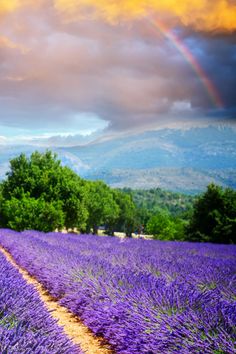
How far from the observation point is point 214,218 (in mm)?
31812

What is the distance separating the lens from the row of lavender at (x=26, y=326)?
1.89m

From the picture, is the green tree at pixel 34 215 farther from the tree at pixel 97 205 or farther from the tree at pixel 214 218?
the tree at pixel 97 205

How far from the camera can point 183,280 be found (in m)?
5.45

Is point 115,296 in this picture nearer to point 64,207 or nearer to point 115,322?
point 115,322

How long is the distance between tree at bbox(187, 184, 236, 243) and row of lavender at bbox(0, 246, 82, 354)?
2889 centimetres

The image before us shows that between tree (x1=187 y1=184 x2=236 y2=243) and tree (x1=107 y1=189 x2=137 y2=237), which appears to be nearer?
tree (x1=187 y1=184 x2=236 y2=243)

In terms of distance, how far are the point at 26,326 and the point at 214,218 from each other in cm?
3079

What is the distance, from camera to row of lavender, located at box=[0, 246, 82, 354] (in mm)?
1893

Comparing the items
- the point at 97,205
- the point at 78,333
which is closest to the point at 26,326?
the point at 78,333

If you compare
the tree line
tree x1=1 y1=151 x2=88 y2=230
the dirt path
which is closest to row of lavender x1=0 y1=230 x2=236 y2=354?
the dirt path

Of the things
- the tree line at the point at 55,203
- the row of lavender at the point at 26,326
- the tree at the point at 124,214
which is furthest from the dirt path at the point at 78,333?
the tree at the point at 124,214

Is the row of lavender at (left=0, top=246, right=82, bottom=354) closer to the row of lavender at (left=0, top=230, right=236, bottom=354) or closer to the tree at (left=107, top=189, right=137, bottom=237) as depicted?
the row of lavender at (left=0, top=230, right=236, bottom=354)

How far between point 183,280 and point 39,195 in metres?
23.7

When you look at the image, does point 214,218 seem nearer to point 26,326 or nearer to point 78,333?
point 78,333
